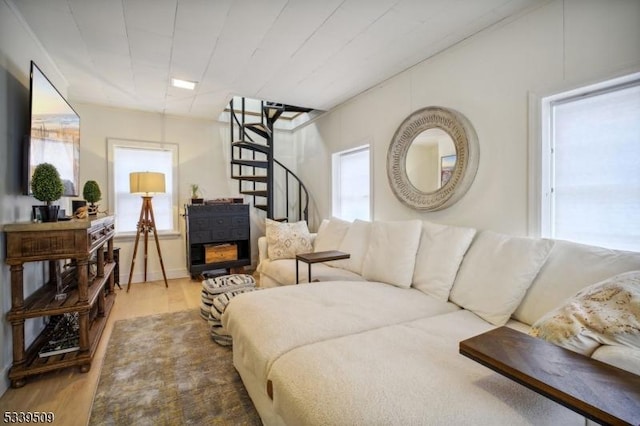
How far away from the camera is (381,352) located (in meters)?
1.31

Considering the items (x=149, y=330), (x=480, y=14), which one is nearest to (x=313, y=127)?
(x=480, y=14)

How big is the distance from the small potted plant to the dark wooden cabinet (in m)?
0.16

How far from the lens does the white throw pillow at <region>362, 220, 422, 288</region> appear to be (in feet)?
7.78

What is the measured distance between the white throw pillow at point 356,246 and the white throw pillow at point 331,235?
13cm

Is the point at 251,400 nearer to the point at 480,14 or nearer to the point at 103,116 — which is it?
the point at 480,14

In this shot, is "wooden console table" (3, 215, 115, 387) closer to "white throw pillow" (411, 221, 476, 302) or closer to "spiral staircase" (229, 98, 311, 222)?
"spiral staircase" (229, 98, 311, 222)

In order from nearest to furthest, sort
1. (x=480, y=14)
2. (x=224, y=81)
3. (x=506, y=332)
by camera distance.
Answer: (x=506, y=332), (x=480, y=14), (x=224, y=81)

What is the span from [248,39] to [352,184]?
2.16 m

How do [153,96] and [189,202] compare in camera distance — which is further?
[189,202]

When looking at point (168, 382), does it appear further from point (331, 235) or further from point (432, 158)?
point (432, 158)

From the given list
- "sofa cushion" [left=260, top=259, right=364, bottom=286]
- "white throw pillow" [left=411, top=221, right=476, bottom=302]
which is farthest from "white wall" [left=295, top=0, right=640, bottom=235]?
"sofa cushion" [left=260, top=259, right=364, bottom=286]

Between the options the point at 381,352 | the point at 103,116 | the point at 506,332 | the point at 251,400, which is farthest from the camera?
the point at 103,116

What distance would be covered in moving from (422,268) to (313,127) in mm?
3176

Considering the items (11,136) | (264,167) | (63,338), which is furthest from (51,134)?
(264,167)
